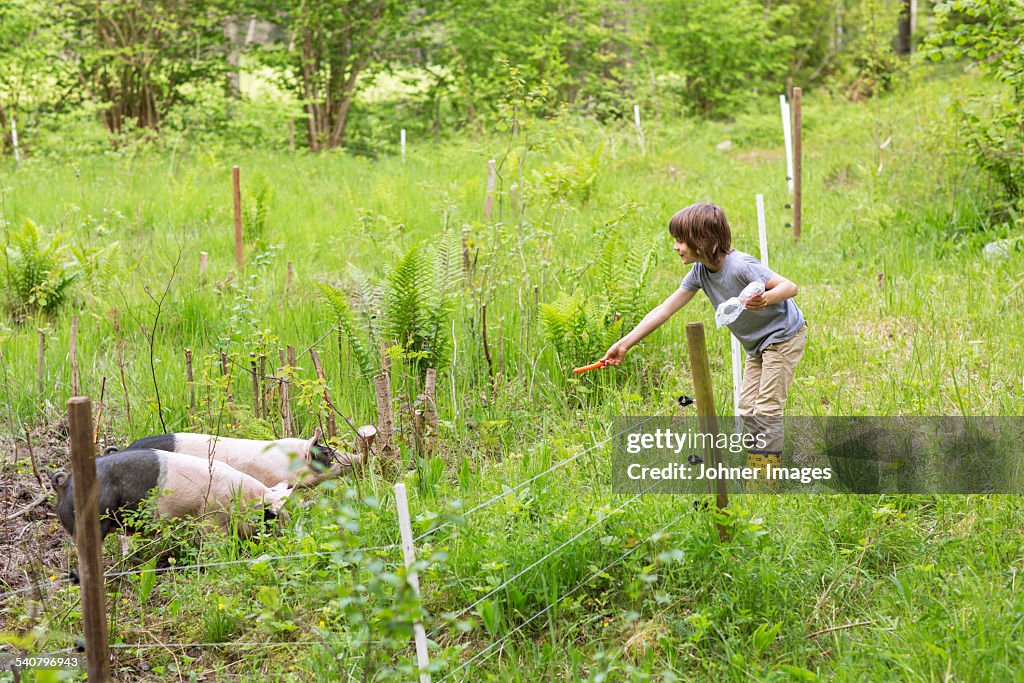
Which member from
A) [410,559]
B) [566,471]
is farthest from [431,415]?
[410,559]

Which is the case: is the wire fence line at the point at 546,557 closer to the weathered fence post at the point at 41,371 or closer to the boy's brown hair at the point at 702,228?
the boy's brown hair at the point at 702,228

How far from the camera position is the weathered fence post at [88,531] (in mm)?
2531

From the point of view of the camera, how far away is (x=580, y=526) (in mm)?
3812

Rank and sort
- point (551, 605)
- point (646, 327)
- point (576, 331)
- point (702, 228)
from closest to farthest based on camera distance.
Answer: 1. point (551, 605)
2. point (702, 228)
3. point (646, 327)
4. point (576, 331)

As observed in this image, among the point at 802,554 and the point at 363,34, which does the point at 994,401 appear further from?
the point at 363,34

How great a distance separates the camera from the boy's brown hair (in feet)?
13.8

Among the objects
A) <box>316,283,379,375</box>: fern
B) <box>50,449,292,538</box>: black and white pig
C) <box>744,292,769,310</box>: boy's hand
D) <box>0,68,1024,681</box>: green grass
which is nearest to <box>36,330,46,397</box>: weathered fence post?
<box>0,68,1024,681</box>: green grass

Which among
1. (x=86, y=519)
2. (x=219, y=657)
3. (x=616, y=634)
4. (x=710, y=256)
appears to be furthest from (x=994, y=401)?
(x=86, y=519)

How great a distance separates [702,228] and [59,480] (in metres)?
3.24

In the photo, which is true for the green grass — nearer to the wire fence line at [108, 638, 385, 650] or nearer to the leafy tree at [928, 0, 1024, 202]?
the wire fence line at [108, 638, 385, 650]

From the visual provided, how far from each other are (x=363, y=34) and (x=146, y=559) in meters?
15.1

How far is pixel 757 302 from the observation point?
405 cm

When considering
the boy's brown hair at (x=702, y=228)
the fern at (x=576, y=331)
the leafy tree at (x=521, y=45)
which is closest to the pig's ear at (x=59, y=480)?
the fern at (x=576, y=331)

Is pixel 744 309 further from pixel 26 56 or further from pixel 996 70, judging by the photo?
pixel 26 56
